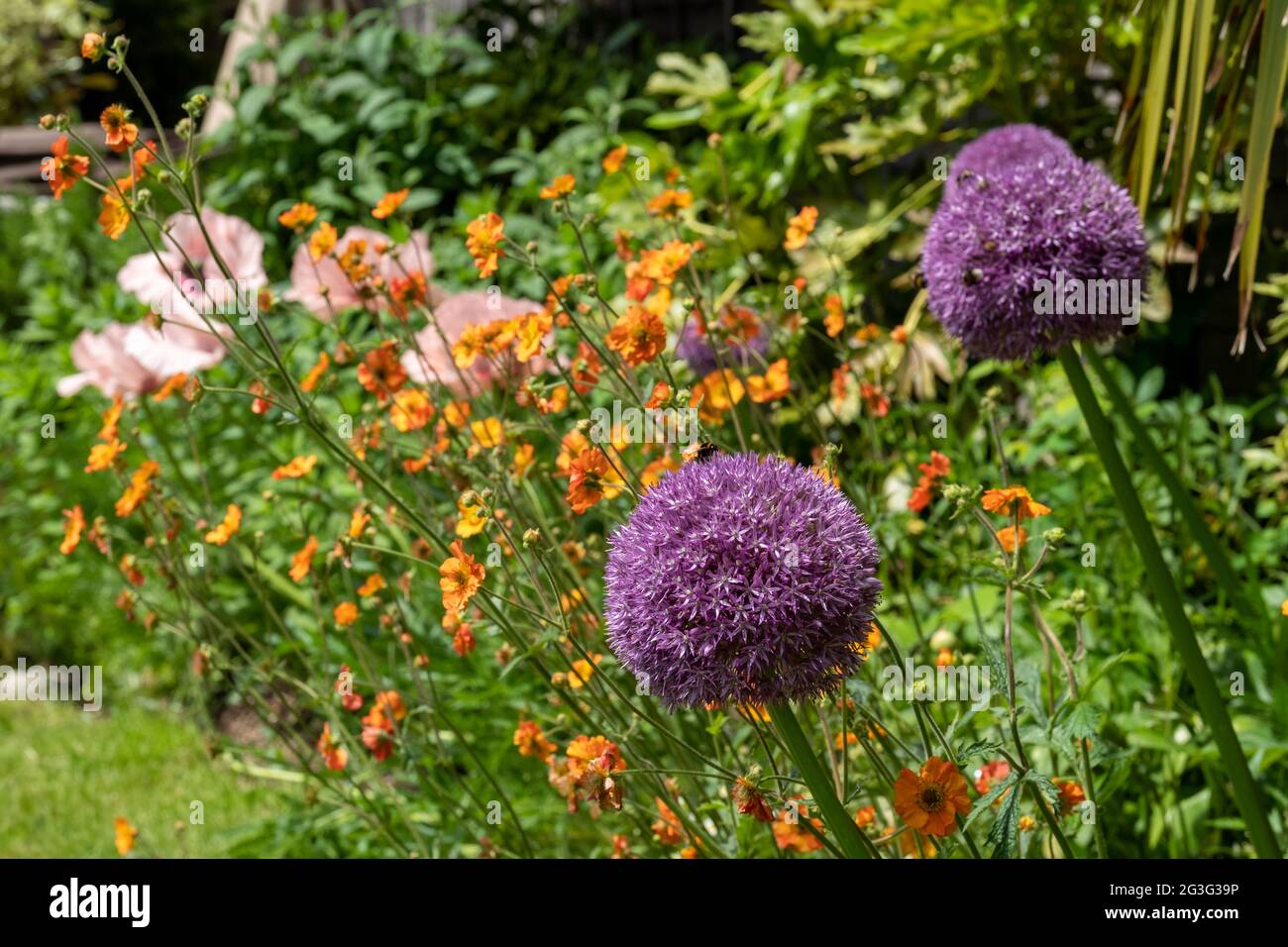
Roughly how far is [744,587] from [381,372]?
3.26ft

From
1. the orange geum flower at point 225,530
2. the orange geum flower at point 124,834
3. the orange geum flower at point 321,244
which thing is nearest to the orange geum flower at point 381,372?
the orange geum flower at point 321,244

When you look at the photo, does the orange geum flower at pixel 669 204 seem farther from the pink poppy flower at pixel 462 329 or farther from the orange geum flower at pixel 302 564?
the orange geum flower at pixel 302 564

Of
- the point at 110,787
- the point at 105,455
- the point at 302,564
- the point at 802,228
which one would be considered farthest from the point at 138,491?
the point at 110,787

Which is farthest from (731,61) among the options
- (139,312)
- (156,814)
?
(156,814)

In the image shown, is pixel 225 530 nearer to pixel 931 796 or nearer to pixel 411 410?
pixel 411 410

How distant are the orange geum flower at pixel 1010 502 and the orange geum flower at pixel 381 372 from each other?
0.94 metres

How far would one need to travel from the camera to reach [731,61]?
4.79 m

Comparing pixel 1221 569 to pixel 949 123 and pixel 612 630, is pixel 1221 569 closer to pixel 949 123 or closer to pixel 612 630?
pixel 612 630

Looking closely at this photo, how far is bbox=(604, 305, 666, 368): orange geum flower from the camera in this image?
1447mm

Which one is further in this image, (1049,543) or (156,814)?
(156,814)

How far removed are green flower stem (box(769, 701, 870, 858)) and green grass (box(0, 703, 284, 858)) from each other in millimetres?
1911

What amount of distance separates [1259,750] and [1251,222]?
0.84m

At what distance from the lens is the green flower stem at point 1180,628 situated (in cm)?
164

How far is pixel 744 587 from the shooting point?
1.11 metres
